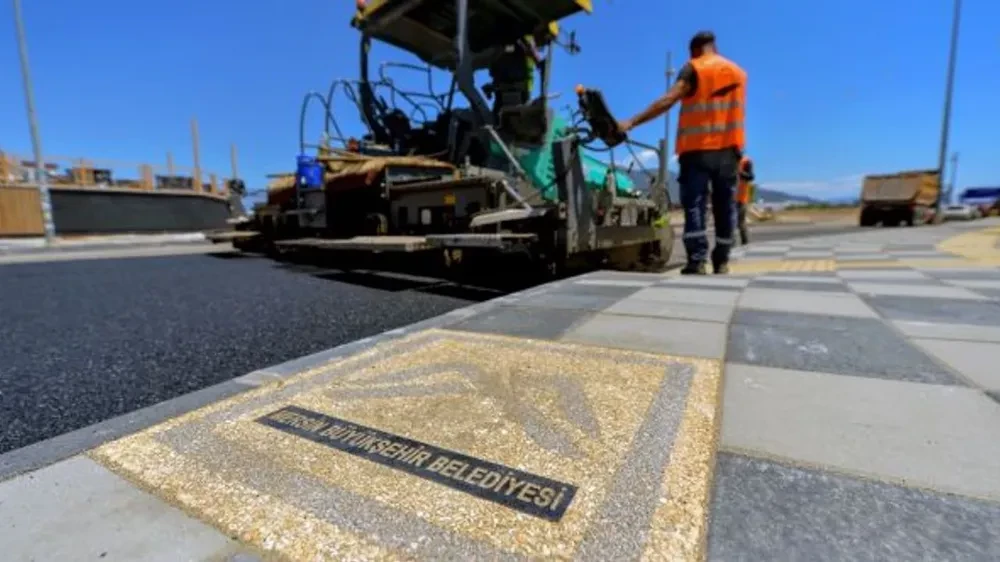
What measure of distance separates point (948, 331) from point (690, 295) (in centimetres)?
139

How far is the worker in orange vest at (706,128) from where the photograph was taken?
13.8 feet

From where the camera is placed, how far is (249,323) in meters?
3.26

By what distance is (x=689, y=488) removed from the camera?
3.41 feet

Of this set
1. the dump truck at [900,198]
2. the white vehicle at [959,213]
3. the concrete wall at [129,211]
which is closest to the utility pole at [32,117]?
the concrete wall at [129,211]

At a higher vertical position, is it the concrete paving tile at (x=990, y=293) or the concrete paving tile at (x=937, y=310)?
the concrete paving tile at (x=990, y=293)

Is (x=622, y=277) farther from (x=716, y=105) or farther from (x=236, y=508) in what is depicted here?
(x=236, y=508)

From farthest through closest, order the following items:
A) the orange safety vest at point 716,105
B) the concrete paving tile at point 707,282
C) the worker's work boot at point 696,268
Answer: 1. the worker's work boot at point 696,268
2. the orange safety vest at point 716,105
3. the concrete paving tile at point 707,282

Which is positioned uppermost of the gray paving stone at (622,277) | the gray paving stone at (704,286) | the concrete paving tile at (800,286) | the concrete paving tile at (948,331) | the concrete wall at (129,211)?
the concrete wall at (129,211)

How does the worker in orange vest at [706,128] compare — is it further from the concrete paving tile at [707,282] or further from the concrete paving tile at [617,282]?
the concrete paving tile at [617,282]

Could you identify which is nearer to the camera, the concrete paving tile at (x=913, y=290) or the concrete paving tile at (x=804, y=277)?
the concrete paving tile at (x=913, y=290)

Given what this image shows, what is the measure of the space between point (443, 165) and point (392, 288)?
6.71 feet

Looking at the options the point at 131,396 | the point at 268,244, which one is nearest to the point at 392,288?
the point at 131,396

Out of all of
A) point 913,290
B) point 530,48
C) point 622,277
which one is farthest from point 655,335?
point 530,48

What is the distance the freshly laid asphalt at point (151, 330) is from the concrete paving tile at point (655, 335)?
1390 mm
